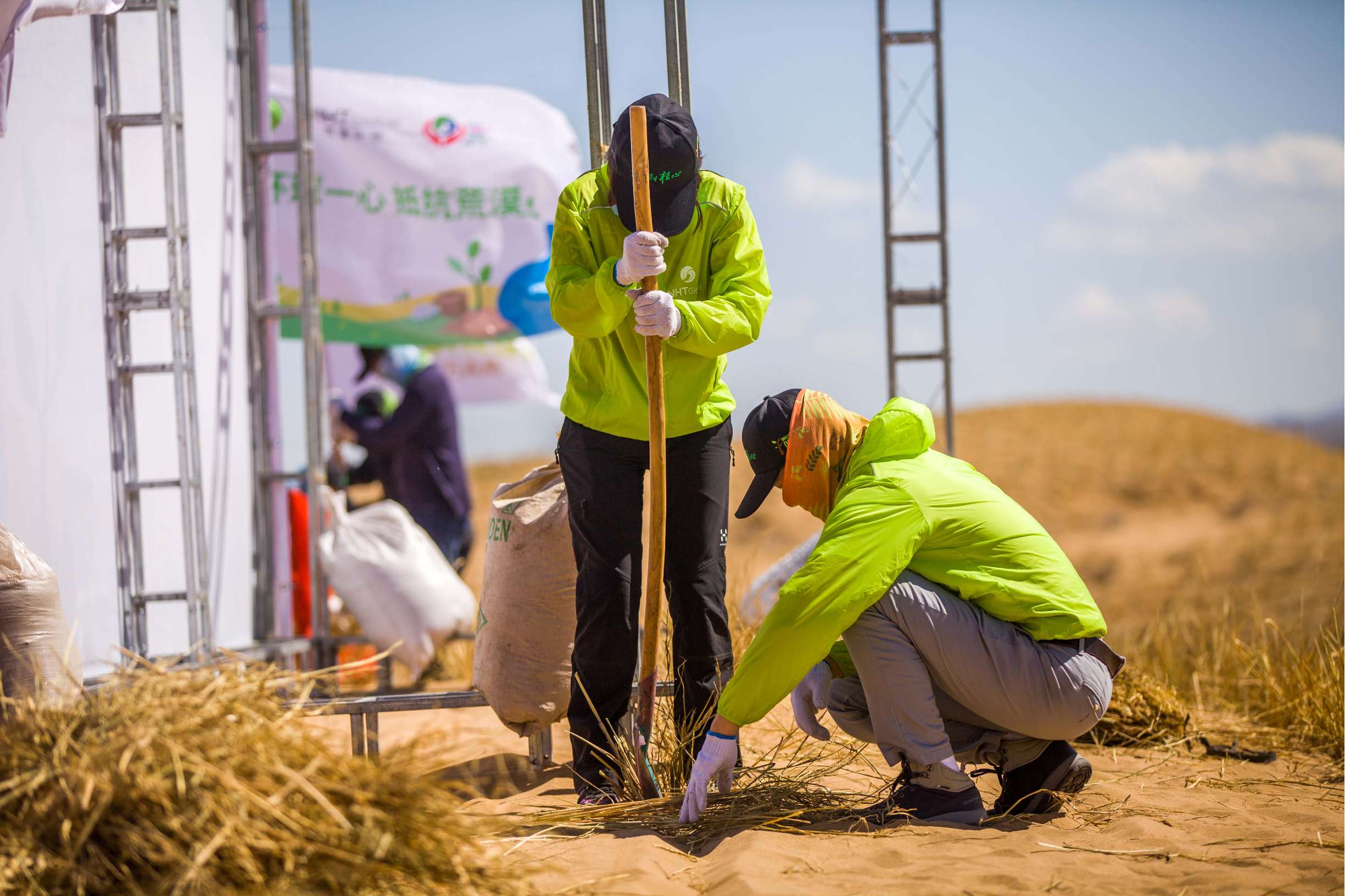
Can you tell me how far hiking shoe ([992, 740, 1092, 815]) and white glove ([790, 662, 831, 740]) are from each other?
0.41 m

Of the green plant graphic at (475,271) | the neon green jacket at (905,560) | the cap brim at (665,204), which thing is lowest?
the neon green jacket at (905,560)

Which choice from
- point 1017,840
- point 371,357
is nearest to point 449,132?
point 371,357

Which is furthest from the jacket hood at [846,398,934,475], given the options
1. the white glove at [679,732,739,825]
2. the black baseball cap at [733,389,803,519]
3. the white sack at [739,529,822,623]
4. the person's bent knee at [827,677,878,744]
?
the white sack at [739,529,822,623]

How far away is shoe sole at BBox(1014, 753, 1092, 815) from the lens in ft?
8.18

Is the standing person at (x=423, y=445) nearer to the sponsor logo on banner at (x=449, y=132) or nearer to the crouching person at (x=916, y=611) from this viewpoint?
the sponsor logo on banner at (x=449, y=132)

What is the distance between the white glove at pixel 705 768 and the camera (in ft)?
7.53

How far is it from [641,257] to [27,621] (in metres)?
1.45

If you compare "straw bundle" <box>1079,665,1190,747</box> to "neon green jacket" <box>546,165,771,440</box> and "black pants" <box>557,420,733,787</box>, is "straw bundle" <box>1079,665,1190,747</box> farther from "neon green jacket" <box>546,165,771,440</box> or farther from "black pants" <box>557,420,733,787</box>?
"neon green jacket" <box>546,165,771,440</box>

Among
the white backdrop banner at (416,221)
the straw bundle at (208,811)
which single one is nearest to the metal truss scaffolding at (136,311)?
the white backdrop banner at (416,221)

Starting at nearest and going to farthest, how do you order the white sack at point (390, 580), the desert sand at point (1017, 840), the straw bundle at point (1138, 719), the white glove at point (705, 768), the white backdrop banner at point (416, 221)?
the desert sand at point (1017, 840)
the white glove at point (705, 768)
the straw bundle at point (1138, 719)
the white sack at point (390, 580)
the white backdrop banner at point (416, 221)

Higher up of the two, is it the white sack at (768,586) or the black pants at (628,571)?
the black pants at (628,571)

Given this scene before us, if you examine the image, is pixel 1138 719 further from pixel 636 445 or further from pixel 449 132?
pixel 449 132

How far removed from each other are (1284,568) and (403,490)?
17419 millimetres

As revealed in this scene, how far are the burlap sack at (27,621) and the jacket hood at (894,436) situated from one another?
1.62 meters
